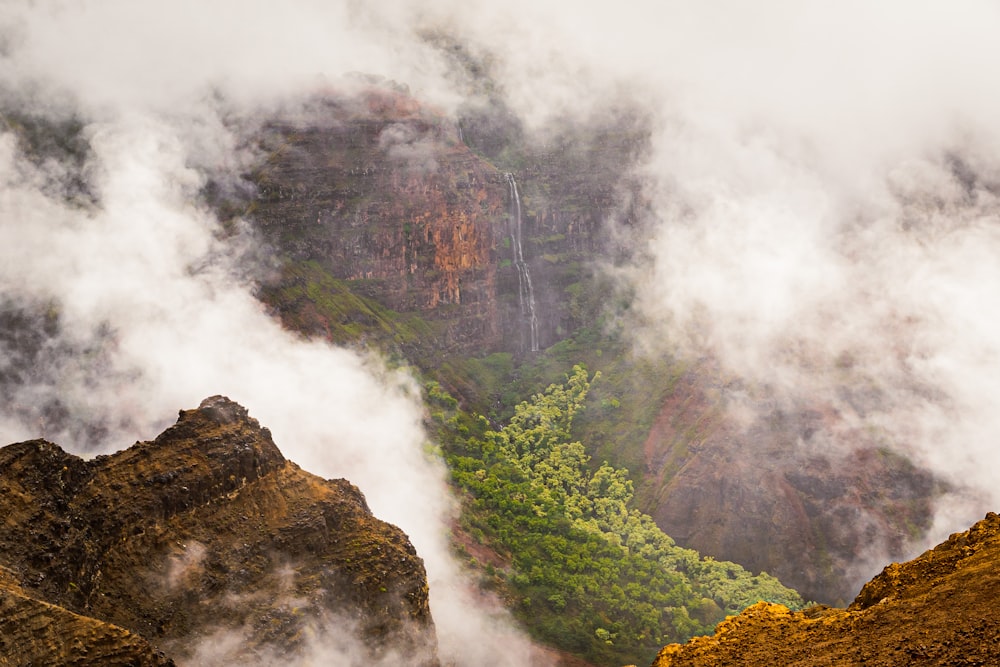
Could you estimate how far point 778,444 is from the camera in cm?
9481

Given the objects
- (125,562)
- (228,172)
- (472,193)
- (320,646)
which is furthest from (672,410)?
(125,562)

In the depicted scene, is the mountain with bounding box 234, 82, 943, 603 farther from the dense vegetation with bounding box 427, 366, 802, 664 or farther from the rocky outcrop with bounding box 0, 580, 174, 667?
the rocky outcrop with bounding box 0, 580, 174, 667

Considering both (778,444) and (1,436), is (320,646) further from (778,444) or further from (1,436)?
(778,444)

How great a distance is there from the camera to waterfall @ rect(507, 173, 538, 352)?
5364 inches

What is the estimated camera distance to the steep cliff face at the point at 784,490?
85.6m

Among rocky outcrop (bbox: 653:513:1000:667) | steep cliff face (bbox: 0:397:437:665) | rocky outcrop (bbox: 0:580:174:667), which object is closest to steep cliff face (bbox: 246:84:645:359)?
steep cliff face (bbox: 0:397:437:665)

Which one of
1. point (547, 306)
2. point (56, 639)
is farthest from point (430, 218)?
point (56, 639)

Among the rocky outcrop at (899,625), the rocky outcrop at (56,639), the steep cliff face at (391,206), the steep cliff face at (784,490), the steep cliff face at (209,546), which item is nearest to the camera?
the rocky outcrop at (899,625)

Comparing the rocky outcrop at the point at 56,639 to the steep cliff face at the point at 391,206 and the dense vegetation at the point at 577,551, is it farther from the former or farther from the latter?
the steep cliff face at the point at 391,206

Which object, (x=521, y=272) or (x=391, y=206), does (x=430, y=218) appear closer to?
(x=391, y=206)

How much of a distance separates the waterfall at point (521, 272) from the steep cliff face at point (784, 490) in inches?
1496

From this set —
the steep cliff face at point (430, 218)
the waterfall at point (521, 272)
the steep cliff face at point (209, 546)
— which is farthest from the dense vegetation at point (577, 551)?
the steep cliff face at point (209, 546)

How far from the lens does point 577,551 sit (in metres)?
86.6

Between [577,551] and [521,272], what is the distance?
5913 centimetres
